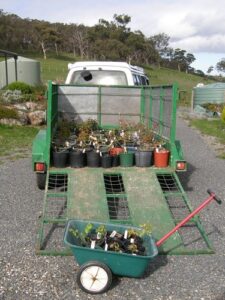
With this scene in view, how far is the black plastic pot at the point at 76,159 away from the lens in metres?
6.46

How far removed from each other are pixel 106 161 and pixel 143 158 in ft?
1.95

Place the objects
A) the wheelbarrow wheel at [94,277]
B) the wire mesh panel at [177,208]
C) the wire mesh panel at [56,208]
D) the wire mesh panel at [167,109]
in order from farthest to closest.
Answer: the wire mesh panel at [167,109] → the wire mesh panel at [177,208] → the wire mesh panel at [56,208] → the wheelbarrow wheel at [94,277]

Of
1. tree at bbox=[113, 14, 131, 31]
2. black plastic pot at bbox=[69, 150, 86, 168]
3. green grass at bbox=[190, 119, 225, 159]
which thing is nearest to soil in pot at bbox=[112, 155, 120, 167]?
black plastic pot at bbox=[69, 150, 86, 168]

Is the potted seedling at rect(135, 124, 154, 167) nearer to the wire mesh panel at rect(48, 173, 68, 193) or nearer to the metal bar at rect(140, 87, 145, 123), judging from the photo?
the metal bar at rect(140, 87, 145, 123)

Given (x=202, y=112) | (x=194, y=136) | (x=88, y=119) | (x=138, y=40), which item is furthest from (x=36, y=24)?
(x=88, y=119)

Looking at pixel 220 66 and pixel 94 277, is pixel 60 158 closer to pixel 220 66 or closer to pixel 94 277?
pixel 94 277

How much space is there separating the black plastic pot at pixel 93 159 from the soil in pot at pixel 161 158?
91 centimetres

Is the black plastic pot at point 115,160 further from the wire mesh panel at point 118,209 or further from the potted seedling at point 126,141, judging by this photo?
A: the wire mesh panel at point 118,209

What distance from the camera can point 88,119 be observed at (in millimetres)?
8438

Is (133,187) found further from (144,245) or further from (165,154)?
(144,245)

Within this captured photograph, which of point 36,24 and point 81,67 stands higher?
point 36,24

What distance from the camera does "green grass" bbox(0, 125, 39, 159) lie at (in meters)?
11.0

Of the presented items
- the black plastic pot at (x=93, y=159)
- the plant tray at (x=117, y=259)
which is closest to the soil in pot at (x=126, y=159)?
the black plastic pot at (x=93, y=159)

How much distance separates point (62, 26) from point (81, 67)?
315 ft
